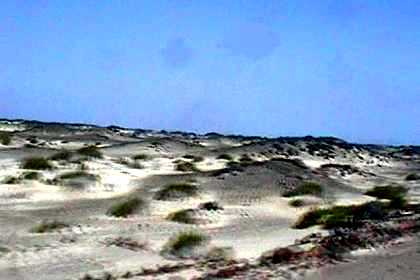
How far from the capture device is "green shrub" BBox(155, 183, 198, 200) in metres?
27.1

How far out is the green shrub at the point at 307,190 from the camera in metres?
29.9

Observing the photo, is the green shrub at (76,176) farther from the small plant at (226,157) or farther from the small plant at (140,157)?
the small plant at (226,157)

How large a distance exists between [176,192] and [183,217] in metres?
4.94

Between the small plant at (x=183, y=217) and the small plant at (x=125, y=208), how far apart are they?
1236mm

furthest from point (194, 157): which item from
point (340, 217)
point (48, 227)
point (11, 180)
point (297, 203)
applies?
point (340, 217)

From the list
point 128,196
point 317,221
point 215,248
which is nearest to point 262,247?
point 215,248

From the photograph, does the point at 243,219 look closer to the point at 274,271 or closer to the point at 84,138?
the point at 274,271

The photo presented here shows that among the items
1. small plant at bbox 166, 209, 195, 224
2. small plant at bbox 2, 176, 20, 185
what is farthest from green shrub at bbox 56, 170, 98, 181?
small plant at bbox 166, 209, 195, 224

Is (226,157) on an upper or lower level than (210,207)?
upper

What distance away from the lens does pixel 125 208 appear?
23625 mm

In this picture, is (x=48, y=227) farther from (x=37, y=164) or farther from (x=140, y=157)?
(x=140, y=157)

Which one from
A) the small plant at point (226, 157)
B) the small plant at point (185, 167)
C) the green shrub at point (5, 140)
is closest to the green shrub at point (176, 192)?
the small plant at point (185, 167)

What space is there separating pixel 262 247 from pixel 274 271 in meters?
4.59

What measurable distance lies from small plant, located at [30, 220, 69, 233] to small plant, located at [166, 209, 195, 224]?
3.09 metres
